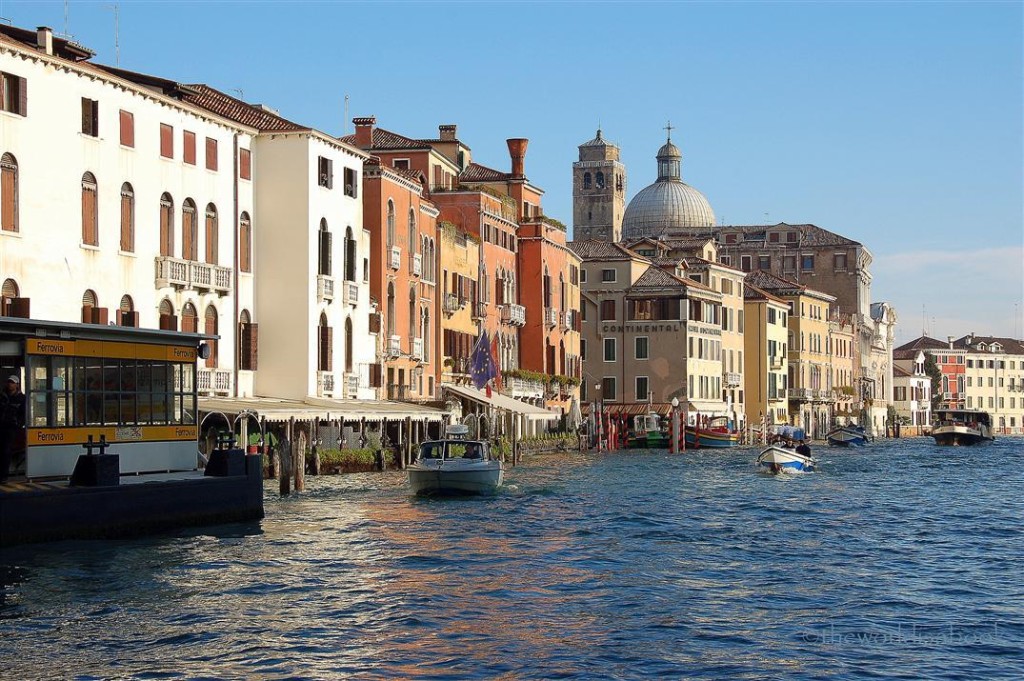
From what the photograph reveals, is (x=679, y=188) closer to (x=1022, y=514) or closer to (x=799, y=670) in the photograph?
(x=1022, y=514)

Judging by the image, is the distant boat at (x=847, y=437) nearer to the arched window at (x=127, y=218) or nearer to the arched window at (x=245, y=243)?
the arched window at (x=245, y=243)

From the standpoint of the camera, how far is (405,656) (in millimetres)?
16156

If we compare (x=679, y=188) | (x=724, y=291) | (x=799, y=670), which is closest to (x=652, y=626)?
(x=799, y=670)

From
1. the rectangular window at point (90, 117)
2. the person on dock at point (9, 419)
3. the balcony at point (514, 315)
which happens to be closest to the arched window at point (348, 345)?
the rectangular window at point (90, 117)

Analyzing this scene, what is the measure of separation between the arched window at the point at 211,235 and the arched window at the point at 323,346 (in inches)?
180

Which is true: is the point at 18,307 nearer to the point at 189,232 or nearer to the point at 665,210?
the point at 189,232

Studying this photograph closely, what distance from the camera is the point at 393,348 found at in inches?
2021

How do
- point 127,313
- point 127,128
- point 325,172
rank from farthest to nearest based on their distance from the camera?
point 325,172
point 127,128
point 127,313

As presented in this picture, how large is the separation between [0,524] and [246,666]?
7702 millimetres

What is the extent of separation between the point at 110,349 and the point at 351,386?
74.2 feet

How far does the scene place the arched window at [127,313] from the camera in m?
37.3

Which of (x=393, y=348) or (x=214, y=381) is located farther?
(x=393, y=348)

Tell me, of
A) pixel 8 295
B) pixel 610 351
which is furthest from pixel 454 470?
pixel 610 351

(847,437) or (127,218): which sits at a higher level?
(127,218)
